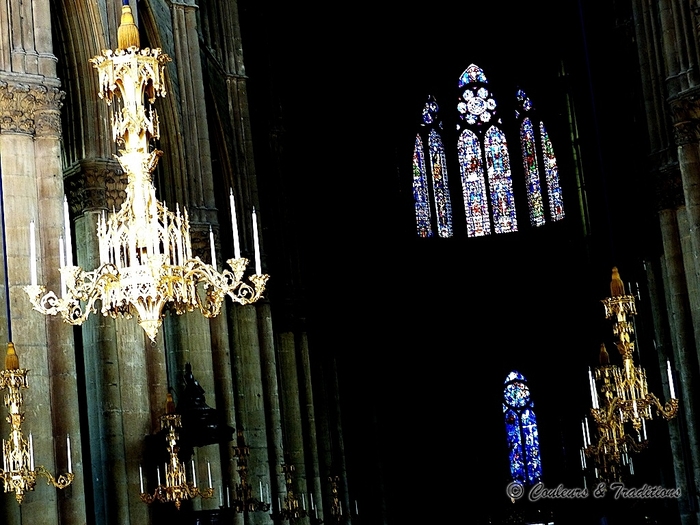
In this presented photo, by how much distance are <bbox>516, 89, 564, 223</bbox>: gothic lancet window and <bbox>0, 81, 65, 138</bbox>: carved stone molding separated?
93.6 ft

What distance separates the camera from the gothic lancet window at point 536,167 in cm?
4356

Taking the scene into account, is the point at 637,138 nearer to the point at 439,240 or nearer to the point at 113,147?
the point at 439,240

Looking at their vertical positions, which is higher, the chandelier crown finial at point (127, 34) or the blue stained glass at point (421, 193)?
the blue stained glass at point (421, 193)

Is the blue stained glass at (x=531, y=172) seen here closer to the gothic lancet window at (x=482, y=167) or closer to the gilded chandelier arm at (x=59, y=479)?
the gothic lancet window at (x=482, y=167)

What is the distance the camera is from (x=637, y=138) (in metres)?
32.0

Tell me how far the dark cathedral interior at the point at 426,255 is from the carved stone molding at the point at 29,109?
6102 millimetres

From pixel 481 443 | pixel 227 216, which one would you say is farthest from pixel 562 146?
pixel 227 216

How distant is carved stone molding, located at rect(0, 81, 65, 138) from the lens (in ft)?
53.2

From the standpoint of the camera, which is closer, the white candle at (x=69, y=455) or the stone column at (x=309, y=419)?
the white candle at (x=69, y=455)

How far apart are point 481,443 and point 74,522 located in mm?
27460

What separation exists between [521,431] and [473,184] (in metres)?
8.45

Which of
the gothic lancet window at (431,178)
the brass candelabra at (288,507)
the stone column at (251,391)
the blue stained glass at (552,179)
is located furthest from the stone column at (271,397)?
the blue stained glass at (552,179)

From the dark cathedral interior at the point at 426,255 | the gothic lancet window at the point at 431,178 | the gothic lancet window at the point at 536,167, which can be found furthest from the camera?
the gothic lancet window at the point at 431,178

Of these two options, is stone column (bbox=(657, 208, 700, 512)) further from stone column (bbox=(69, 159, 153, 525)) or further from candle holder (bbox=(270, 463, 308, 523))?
stone column (bbox=(69, 159, 153, 525))
